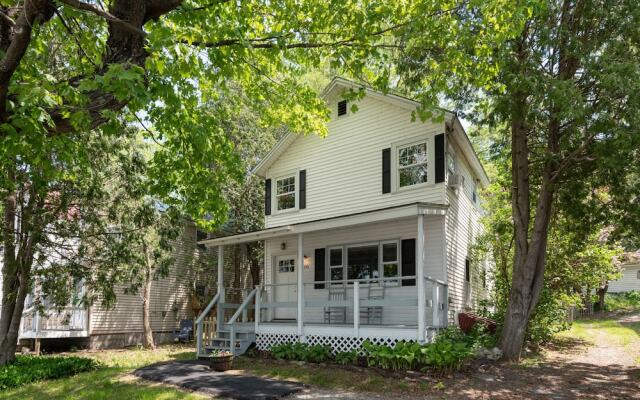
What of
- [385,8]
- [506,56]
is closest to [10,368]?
[385,8]

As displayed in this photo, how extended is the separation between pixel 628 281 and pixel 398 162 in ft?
115

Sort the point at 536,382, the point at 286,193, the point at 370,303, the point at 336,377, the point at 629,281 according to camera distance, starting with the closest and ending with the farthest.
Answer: the point at 536,382, the point at 336,377, the point at 370,303, the point at 286,193, the point at 629,281

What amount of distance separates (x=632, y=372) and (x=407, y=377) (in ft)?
17.3

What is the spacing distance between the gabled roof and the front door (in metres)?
3.37

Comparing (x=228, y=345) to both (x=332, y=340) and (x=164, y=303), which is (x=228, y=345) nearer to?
(x=332, y=340)

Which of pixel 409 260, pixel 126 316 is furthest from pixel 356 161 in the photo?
pixel 126 316

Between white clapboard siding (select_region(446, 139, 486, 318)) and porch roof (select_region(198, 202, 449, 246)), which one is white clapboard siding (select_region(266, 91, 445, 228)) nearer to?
white clapboard siding (select_region(446, 139, 486, 318))

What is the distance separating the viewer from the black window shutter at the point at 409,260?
1312cm

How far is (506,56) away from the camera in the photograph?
36.5 ft

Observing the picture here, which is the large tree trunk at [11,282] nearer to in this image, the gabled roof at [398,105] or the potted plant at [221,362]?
the potted plant at [221,362]

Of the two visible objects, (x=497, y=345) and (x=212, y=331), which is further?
(x=212, y=331)

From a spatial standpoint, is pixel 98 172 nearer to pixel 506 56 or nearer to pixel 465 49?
pixel 465 49

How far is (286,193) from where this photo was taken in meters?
16.9

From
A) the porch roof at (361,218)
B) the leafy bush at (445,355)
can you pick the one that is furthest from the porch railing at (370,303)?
the porch roof at (361,218)
